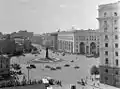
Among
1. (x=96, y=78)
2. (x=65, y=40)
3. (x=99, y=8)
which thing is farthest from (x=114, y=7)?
(x=65, y=40)

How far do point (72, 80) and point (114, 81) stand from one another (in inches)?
119

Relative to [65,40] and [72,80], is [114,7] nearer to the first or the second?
[72,80]

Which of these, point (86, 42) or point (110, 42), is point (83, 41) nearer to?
point (86, 42)

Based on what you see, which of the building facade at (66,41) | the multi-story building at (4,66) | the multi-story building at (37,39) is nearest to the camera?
the multi-story building at (4,66)

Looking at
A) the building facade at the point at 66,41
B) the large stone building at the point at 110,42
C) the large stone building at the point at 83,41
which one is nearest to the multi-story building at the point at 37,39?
the building facade at the point at 66,41

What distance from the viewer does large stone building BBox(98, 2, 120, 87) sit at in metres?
11.2

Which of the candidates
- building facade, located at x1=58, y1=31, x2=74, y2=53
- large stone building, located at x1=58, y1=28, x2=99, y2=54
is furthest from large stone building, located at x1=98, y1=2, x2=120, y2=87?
building facade, located at x1=58, y1=31, x2=74, y2=53

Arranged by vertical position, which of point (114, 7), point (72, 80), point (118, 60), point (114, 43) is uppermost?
point (114, 7)

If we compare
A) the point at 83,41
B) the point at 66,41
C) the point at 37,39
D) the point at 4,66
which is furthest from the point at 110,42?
the point at 37,39

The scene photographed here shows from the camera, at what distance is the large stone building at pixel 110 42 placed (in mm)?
11195

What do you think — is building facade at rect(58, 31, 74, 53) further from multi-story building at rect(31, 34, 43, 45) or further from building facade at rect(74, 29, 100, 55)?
multi-story building at rect(31, 34, 43, 45)

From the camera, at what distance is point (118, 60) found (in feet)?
36.7

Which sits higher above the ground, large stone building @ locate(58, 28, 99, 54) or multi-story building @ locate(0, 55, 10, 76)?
large stone building @ locate(58, 28, 99, 54)

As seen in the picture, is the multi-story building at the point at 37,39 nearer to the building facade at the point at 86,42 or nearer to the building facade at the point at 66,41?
the building facade at the point at 66,41
